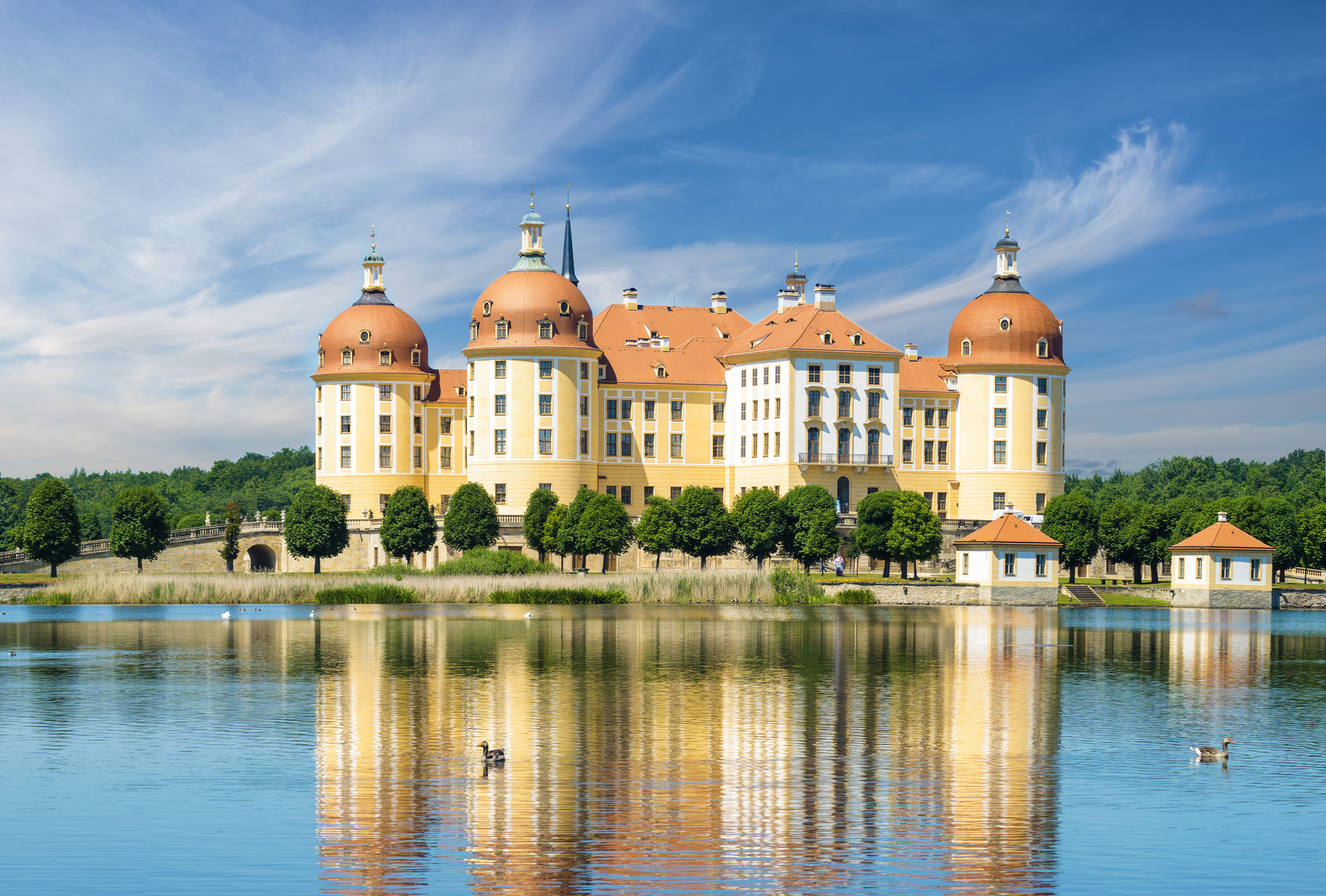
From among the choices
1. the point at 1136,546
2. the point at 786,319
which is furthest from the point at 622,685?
the point at 786,319

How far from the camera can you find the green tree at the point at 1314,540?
89188 mm

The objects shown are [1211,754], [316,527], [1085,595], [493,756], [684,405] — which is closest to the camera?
[493,756]

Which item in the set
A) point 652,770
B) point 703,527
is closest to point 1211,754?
point 652,770

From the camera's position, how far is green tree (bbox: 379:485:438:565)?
9644 cm

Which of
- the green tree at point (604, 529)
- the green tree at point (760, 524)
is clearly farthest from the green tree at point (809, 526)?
the green tree at point (604, 529)

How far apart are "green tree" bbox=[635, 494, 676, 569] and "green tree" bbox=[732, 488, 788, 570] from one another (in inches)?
147

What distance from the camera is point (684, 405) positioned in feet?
357

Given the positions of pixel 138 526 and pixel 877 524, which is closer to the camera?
pixel 877 524

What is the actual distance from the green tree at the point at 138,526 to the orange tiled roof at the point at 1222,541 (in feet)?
192

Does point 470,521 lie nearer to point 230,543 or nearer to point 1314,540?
point 230,543

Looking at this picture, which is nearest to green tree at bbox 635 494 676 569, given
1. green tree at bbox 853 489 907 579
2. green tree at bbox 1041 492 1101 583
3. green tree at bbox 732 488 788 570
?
green tree at bbox 732 488 788 570

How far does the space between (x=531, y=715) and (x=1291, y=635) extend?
3963 centimetres

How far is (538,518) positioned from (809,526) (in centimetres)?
1780

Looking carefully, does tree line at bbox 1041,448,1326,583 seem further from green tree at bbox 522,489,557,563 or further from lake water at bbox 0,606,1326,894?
lake water at bbox 0,606,1326,894
